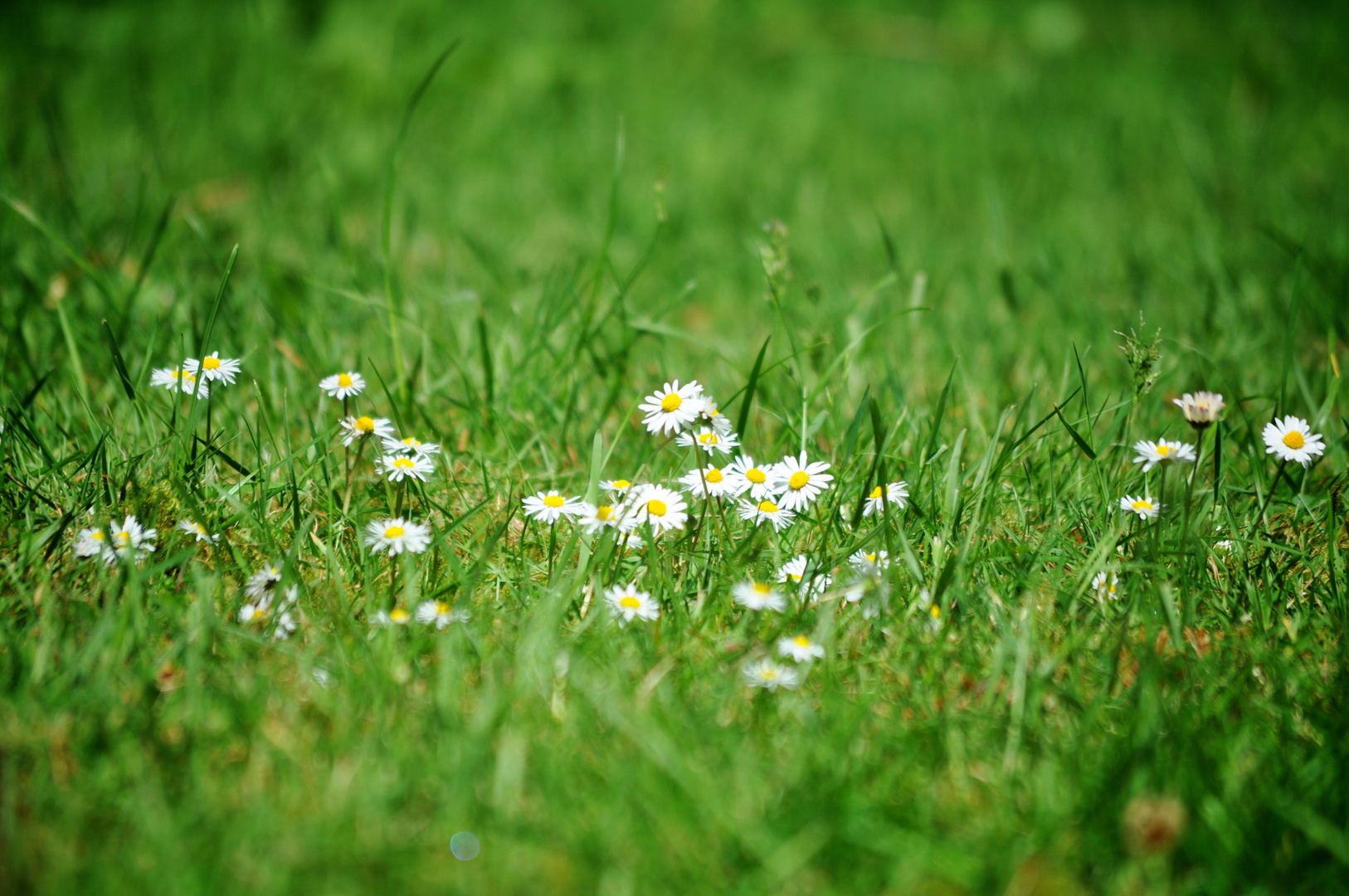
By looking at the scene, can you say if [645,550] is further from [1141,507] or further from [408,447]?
[1141,507]

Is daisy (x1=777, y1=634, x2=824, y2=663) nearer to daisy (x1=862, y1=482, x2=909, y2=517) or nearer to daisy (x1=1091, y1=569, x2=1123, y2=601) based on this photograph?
daisy (x1=862, y1=482, x2=909, y2=517)

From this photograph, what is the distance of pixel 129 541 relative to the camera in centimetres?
130

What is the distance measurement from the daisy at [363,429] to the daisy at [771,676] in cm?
76

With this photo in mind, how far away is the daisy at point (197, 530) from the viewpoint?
1350 mm

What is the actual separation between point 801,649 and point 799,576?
205 mm

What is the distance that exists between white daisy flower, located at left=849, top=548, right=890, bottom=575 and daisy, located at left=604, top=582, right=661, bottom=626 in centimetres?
33

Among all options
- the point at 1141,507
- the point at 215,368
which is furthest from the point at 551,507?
the point at 1141,507

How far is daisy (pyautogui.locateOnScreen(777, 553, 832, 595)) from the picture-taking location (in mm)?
1364

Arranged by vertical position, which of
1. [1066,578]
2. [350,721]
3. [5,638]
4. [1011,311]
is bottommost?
[5,638]

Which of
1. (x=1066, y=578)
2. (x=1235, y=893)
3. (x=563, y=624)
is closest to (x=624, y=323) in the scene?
(x=563, y=624)

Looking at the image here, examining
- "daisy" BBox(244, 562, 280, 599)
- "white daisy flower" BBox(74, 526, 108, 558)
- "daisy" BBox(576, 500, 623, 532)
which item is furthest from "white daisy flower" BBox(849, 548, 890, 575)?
"white daisy flower" BBox(74, 526, 108, 558)

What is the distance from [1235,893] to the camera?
37.2 inches

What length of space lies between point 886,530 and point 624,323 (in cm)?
80

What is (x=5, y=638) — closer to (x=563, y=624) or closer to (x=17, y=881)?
(x=17, y=881)
